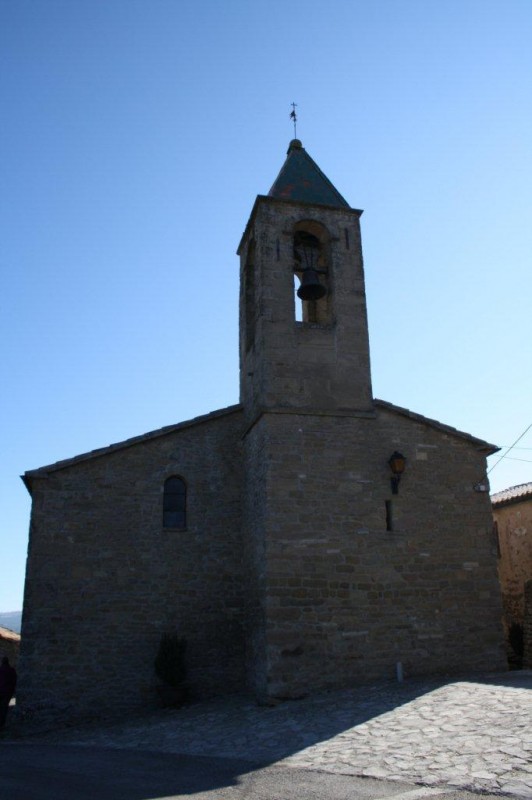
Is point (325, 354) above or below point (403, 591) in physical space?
above

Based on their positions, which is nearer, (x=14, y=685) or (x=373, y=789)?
(x=373, y=789)

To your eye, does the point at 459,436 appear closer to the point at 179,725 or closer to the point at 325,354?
the point at 325,354

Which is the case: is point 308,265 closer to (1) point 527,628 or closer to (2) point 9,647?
(1) point 527,628

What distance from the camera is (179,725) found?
1135 centimetres

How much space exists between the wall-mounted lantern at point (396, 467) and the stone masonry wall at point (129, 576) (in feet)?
11.5

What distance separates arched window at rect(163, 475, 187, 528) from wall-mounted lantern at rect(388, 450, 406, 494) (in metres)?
4.50

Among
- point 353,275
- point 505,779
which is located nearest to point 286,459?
point 353,275

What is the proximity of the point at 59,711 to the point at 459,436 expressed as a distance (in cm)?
987

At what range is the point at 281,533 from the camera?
499 inches

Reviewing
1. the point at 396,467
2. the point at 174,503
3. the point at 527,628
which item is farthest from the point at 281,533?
the point at 527,628

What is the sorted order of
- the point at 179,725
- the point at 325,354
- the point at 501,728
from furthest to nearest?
the point at 325,354 → the point at 179,725 → the point at 501,728

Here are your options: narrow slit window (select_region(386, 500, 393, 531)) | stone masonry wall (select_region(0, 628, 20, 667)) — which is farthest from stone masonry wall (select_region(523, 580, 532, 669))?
stone masonry wall (select_region(0, 628, 20, 667))

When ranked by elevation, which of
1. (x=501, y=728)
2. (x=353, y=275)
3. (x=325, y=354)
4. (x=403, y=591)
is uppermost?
(x=353, y=275)

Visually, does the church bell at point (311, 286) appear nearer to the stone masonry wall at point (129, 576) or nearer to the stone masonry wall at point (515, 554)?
the stone masonry wall at point (129, 576)
